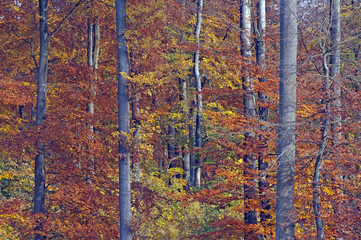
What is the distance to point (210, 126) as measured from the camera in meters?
10.8

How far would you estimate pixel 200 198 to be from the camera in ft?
32.7

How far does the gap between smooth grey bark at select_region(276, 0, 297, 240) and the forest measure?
2cm

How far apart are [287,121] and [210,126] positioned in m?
3.09

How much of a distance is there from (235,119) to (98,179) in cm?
555

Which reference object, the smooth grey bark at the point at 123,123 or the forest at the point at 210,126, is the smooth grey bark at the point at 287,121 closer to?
the forest at the point at 210,126

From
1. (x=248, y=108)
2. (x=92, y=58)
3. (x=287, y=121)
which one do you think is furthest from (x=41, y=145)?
(x=287, y=121)

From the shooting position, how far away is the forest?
7.78 m

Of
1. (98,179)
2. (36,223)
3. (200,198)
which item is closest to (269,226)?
(200,198)

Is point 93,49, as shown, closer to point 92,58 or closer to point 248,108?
point 92,58

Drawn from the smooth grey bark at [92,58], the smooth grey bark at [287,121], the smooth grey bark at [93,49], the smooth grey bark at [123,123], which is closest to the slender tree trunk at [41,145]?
the smooth grey bark at [92,58]

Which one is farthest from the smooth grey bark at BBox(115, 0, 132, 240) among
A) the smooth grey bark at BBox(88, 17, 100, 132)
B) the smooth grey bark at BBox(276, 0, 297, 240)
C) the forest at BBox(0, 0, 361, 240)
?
the smooth grey bark at BBox(276, 0, 297, 240)

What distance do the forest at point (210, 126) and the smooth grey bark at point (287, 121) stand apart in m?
0.02

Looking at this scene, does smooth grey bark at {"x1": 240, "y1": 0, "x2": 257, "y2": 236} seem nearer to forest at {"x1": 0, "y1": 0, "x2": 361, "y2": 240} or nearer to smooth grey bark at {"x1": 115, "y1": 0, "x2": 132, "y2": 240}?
forest at {"x1": 0, "y1": 0, "x2": 361, "y2": 240}

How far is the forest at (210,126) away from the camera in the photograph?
7.78 m
